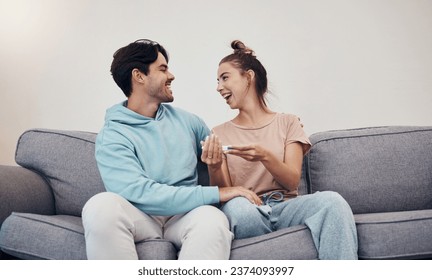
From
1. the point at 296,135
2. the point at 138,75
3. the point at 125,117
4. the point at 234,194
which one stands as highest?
the point at 138,75

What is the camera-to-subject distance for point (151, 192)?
1.38 m

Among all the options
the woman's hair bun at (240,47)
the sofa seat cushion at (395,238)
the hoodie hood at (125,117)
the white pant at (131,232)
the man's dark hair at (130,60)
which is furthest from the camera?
the woman's hair bun at (240,47)

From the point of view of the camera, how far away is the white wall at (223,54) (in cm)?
184

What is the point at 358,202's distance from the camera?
1687mm

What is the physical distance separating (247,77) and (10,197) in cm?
84

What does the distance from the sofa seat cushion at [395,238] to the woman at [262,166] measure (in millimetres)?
80

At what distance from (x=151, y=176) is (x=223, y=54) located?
580 millimetres

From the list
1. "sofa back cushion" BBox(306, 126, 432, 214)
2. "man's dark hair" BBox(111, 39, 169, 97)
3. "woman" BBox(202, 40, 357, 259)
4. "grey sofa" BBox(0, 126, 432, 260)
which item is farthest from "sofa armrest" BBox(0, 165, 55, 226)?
"sofa back cushion" BBox(306, 126, 432, 214)

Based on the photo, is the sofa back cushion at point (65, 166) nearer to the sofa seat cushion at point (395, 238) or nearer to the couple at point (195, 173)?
the couple at point (195, 173)

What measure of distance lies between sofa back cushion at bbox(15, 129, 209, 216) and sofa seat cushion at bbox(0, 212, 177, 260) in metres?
0.30

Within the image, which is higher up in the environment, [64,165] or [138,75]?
A: [138,75]

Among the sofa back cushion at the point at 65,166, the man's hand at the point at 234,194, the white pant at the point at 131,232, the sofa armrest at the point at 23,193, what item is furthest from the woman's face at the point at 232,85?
the sofa armrest at the point at 23,193

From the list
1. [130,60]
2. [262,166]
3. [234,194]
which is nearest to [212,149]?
[234,194]

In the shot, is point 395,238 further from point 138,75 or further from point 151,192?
point 138,75
